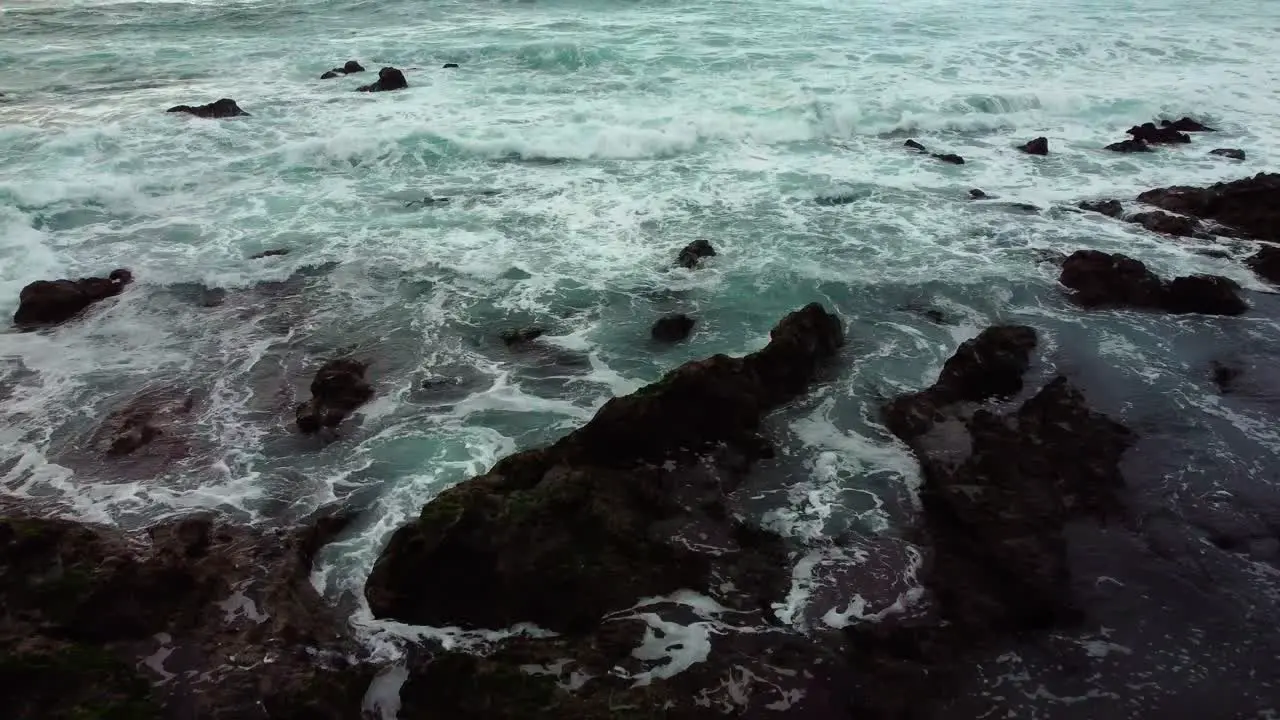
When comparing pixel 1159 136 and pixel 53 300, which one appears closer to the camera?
pixel 53 300

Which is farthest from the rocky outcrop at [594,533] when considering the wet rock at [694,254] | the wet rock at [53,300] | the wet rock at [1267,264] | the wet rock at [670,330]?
the wet rock at [1267,264]

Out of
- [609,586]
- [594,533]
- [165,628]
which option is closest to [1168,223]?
[594,533]

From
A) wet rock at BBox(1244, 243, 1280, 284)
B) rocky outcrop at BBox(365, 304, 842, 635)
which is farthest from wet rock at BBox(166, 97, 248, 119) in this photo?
wet rock at BBox(1244, 243, 1280, 284)

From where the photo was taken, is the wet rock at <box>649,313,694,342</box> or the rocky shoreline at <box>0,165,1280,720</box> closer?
the rocky shoreline at <box>0,165,1280,720</box>

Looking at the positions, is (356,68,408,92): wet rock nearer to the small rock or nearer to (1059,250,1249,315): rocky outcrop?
(1059,250,1249,315): rocky outcrop

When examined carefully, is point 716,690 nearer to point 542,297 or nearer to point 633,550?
point 633,550

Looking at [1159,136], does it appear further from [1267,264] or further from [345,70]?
[345,70]
